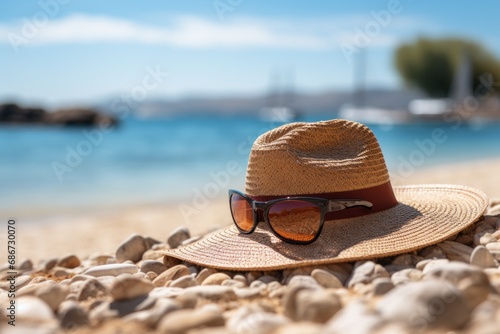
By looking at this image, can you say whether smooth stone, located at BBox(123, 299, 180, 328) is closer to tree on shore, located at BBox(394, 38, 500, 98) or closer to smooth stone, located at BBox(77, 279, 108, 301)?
smooth stone, located at BBox(77, 279, 108, 301)

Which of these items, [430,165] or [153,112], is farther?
[153,112]

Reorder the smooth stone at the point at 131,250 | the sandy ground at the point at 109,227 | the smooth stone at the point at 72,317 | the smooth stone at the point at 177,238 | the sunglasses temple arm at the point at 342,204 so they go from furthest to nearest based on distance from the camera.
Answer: the sandy ground at the point at 109,227, the smooth stone at the point at 177,238, the smooth stone at the point at 131,250, the sunglasses temple arm at the point at 342,204, the smooth stone at the point at 72,317

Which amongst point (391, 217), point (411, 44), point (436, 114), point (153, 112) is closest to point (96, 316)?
point (391, 217)

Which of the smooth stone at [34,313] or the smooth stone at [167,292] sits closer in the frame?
the smooth stone at [34,313]

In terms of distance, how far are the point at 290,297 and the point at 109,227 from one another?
6385mm

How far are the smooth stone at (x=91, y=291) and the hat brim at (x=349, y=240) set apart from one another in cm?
60

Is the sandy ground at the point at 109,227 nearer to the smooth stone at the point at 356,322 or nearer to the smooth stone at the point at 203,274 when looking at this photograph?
the smooth stone at the point at 203,274

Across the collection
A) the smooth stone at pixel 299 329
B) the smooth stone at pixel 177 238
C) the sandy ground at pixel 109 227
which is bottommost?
the sandy ground at pixel 109 227

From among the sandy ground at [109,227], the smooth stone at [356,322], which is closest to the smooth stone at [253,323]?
the smooth stone at [356,322]

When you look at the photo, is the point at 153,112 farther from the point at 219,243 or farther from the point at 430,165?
the point at 219,243

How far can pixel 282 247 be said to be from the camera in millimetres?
3158

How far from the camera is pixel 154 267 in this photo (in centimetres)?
352

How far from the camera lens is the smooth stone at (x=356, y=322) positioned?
1823 millimetres

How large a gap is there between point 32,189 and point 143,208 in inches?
180
